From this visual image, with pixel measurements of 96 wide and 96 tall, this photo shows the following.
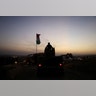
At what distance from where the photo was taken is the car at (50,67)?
18.9 feet

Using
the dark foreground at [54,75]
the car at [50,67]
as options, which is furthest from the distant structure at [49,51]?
the dark foreground at [54,75]

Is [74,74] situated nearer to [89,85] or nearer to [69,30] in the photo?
[89,85]

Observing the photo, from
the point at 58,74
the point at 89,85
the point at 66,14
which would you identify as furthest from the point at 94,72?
the point at 66,14

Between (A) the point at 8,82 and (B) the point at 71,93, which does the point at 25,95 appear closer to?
(A) the point at 8,82

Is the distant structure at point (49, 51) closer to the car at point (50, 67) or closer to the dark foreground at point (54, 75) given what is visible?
the car at point (50, 67)

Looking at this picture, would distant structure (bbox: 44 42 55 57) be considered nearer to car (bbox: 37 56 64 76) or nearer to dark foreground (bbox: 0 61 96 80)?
car (bbox: 37 56 64 76)

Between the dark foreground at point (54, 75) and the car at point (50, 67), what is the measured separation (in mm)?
43

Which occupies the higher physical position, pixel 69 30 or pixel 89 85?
pixel 69 30

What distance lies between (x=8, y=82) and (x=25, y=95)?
1.32 ft

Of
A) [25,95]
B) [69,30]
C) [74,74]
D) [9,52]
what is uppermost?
[69,30]

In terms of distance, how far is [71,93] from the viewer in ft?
18.7

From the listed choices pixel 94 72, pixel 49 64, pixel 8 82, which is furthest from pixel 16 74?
pixel 94 72

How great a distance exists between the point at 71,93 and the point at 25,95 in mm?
866

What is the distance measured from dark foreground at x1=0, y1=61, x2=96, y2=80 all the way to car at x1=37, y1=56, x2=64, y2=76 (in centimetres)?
4
